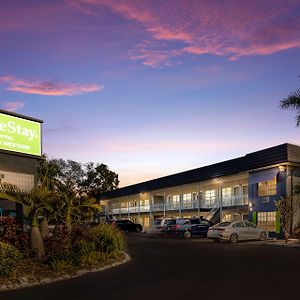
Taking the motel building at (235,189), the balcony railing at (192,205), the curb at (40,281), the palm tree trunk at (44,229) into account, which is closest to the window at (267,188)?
the motel building at (235,189)

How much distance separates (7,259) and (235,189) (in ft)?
116

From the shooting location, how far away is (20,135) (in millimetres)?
24922

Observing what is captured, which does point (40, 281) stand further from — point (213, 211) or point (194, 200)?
point (194, 200)

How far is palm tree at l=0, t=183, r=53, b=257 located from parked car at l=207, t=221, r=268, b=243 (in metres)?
15.5

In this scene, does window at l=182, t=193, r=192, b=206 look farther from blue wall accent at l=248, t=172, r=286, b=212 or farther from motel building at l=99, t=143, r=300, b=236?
blue wall accent at l=248, t=172, r=286, b=212

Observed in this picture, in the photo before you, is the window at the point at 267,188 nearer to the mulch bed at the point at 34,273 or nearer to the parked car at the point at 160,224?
the parked car at the point at 160,224

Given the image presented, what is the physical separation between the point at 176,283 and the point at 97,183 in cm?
7908

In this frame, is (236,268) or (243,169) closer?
(236,268)

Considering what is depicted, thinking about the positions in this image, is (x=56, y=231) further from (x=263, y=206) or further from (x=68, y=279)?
(x=263, y=206)

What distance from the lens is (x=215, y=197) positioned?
48.6 metres

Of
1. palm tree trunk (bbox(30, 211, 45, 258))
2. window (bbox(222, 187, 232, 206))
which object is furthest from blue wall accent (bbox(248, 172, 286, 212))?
palm tree trunk (bbox(30, 211, 45, 258))

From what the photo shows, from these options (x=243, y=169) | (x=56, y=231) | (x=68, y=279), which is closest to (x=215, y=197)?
(x=243, y=169)

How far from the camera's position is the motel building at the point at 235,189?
3422 centimetres

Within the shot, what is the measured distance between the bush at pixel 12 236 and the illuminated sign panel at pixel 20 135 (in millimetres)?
8297
